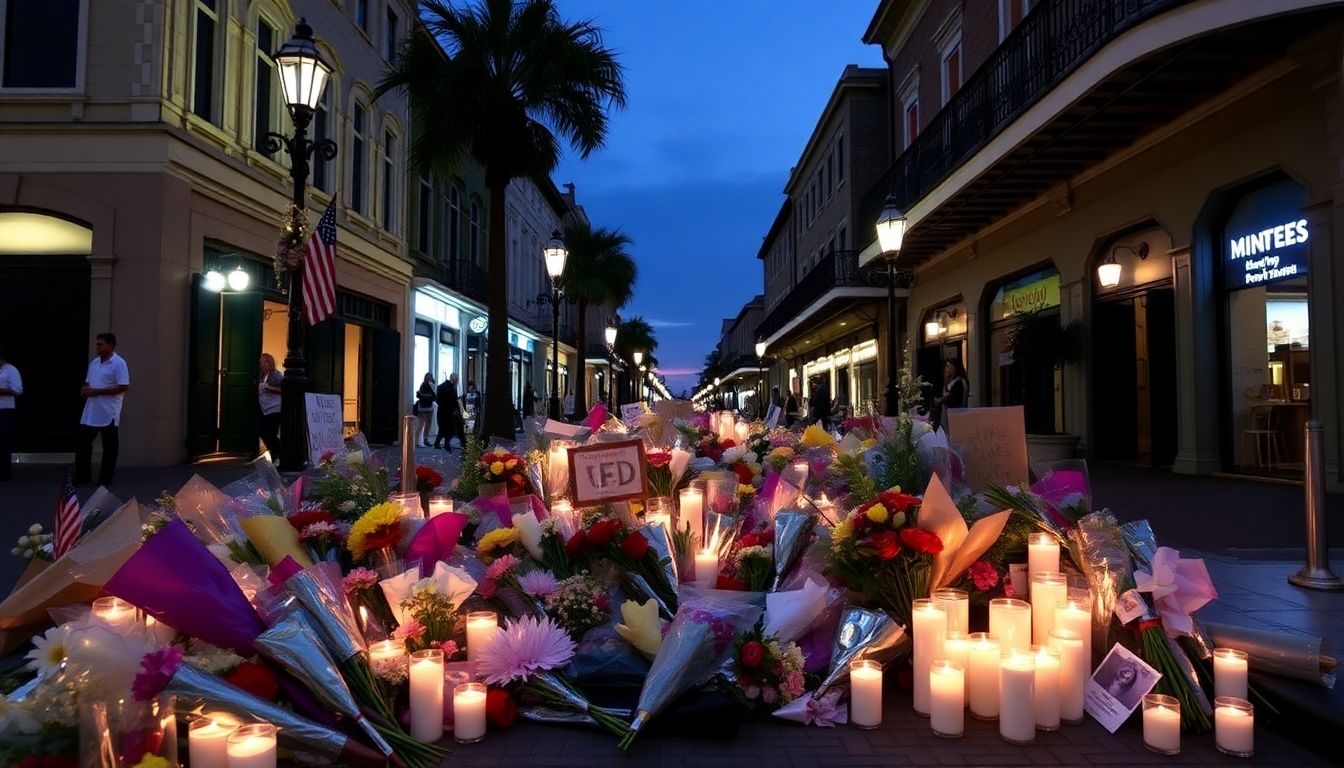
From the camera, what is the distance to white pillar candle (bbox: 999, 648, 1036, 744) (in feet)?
8.34

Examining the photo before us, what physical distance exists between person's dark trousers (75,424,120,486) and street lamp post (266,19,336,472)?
2.34m

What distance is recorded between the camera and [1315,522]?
4.74m

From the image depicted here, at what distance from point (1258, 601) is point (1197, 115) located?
8.00m

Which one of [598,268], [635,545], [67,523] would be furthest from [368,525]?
[598,268]

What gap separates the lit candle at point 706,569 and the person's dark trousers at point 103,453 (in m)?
8.59

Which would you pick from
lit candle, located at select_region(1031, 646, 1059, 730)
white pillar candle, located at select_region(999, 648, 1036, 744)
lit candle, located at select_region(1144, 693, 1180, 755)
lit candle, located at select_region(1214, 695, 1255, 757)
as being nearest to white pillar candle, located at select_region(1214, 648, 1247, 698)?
lit candle, located at select_region(1214, 695, 1255, 757)

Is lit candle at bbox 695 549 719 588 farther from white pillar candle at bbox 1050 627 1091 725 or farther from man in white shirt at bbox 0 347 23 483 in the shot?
man in white shirt at bbox 0 347 23 483

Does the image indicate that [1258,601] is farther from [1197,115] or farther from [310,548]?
[1197,115]

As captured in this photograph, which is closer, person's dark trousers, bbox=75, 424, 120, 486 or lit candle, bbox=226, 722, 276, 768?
lit candle, bbox=226, 722, 276, 768

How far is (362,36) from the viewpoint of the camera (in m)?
19.6

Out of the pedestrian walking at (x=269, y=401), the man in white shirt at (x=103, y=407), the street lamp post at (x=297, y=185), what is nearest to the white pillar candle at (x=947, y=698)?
the street lamp post at (x=297, y=185)

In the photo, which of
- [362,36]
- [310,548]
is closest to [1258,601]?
[310,548]

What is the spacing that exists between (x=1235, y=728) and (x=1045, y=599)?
647mm

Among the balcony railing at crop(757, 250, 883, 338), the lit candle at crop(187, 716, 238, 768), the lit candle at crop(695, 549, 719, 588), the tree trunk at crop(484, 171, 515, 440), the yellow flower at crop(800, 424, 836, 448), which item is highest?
the balcony railing at crop(757, 250, 883, 338)
